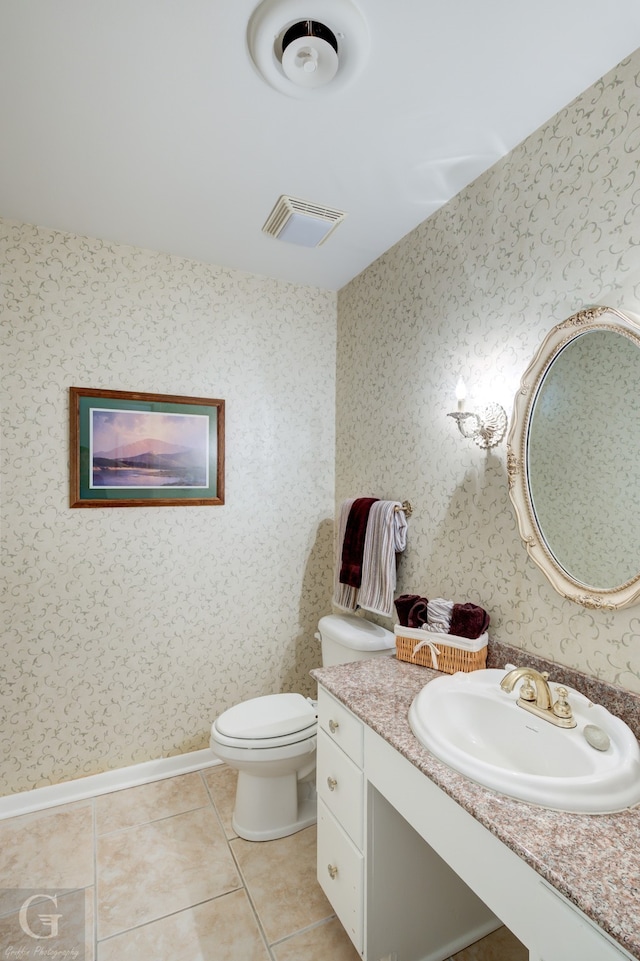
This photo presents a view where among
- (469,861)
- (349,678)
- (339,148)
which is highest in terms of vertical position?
(339,148)

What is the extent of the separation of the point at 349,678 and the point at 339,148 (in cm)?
170

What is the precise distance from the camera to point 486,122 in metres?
1.46

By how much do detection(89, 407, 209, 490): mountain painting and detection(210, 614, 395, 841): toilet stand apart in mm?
1053

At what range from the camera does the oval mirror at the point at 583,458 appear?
1.21m

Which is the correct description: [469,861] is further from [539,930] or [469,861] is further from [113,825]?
[113,825]

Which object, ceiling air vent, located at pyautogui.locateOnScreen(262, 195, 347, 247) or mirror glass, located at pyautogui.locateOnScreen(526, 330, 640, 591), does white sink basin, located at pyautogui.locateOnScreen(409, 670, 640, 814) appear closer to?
mirror glass, located at pyautogui.locateOnScreen(526, 330, 640, 591)

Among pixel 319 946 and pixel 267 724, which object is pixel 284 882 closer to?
pixel 319 946

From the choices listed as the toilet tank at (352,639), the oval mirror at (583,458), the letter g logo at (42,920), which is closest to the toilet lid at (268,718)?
the toilet tank at (352,639)

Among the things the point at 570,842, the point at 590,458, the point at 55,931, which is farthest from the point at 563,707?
the point at 55,931

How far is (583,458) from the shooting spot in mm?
1325

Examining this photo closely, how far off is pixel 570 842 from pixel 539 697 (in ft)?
1.41

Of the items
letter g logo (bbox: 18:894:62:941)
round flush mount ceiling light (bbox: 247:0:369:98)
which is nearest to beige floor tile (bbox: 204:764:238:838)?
letter g logo (bbox: 18:894:62:941)

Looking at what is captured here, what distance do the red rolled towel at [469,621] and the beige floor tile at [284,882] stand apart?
1011 millimetres

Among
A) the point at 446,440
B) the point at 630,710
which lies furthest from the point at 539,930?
the point at 446,440
